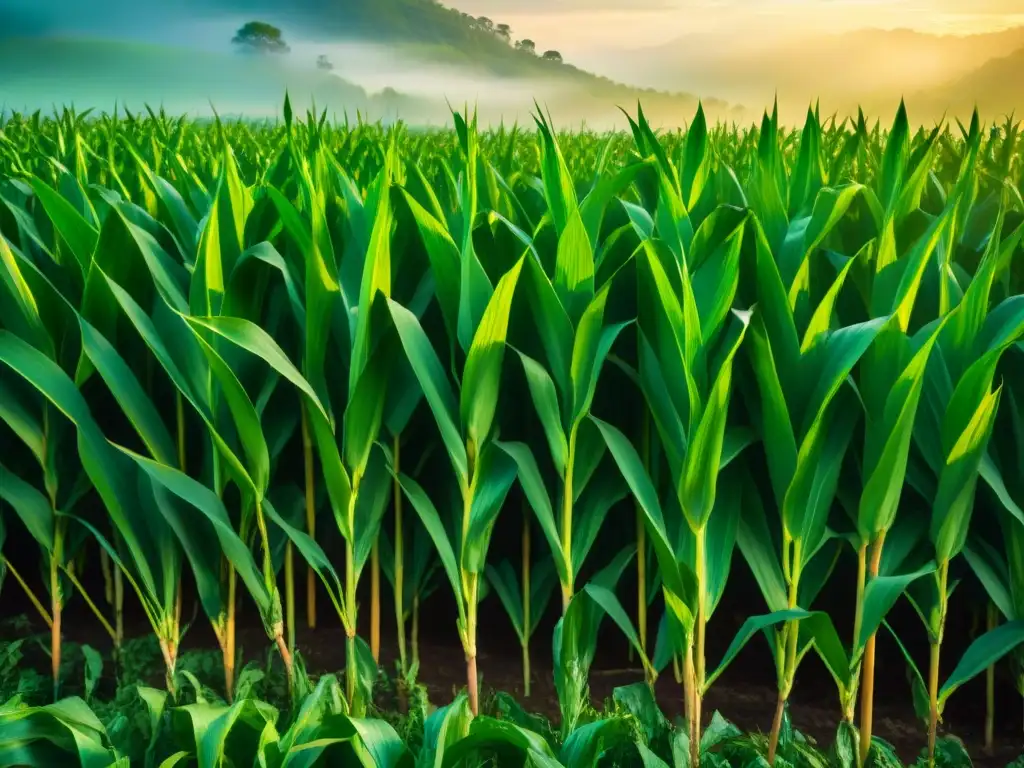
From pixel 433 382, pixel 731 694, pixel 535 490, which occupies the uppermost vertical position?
pixel 433 382

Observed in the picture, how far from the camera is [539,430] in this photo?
3.33ft

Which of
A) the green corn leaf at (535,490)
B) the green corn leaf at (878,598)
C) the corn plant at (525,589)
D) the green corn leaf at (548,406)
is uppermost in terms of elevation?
the green corn leaf at (548,406)

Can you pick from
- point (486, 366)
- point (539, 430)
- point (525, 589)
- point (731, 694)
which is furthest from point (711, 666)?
point (486, 366)

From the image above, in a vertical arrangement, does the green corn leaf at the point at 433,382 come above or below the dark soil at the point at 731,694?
above

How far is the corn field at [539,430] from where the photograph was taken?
829 mm

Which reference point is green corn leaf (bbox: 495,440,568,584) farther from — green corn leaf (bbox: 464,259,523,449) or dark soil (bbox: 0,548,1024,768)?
dark soil (bbox: 0,548,1024,768)

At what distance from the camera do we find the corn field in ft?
2.72

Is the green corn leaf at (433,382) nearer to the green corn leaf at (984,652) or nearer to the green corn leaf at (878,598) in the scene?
the green corn leaf at (878,598)

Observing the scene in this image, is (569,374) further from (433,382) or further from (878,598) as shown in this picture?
(878,598)

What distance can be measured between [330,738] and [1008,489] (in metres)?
0.70

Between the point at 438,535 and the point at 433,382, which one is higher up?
the point at 433,382

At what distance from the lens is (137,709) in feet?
3.12

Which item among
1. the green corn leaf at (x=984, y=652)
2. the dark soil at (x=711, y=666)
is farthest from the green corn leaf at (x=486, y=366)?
the green corn leaf at (x=984, y=652)

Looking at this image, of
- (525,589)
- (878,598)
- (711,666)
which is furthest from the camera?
(711,666)
